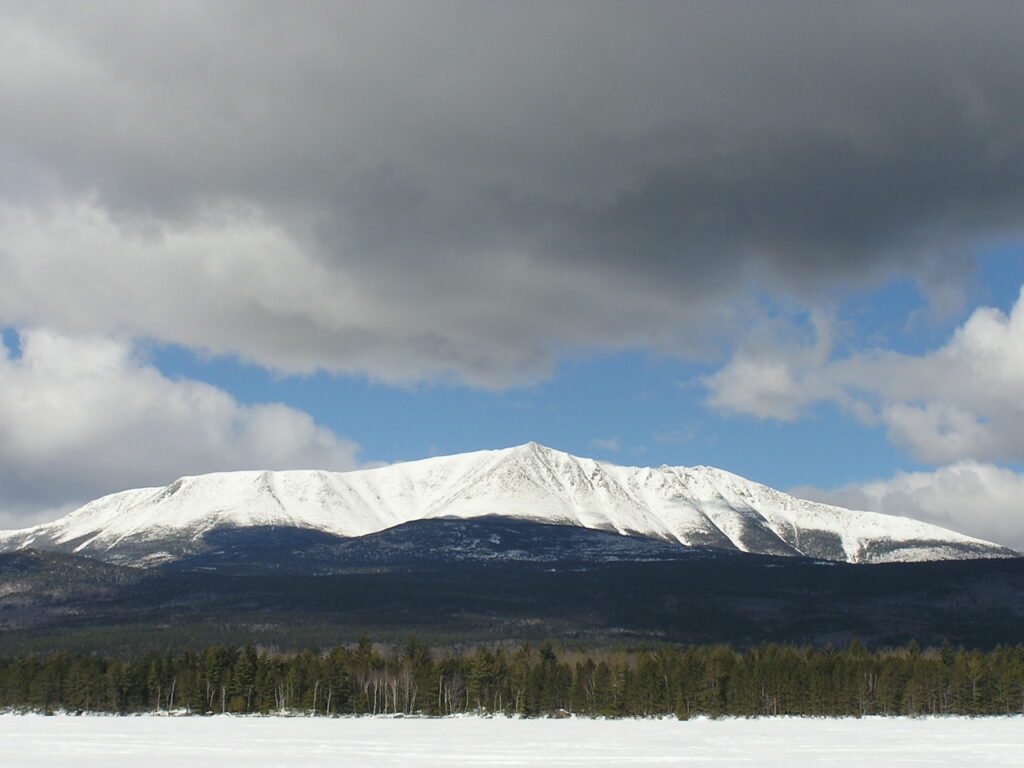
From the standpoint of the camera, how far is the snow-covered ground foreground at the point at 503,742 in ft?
348

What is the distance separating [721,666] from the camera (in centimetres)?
19912

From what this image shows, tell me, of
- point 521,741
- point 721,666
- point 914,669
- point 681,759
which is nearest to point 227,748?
point 521,741

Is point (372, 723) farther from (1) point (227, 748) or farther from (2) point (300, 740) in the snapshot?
(1) point (227, 748)

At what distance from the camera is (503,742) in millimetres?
132500

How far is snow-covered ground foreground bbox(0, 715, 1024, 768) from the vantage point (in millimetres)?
106188

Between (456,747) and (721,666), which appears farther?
(721,666)

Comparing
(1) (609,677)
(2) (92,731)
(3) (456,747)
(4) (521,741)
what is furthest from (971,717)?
(2) (92,731)

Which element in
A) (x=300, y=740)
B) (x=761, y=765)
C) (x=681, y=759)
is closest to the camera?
(x=761, y=765)

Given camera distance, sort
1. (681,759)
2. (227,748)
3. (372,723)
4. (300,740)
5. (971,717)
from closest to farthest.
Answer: (681,759), (227,748), (300,740), (372,723), (971,717)

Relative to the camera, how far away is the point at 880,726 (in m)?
164

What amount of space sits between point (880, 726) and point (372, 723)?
81836mm

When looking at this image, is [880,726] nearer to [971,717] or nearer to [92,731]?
[971,717]

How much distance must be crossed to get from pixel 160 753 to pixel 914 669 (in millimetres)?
141574

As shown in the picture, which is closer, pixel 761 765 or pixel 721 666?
pixel 761 765
